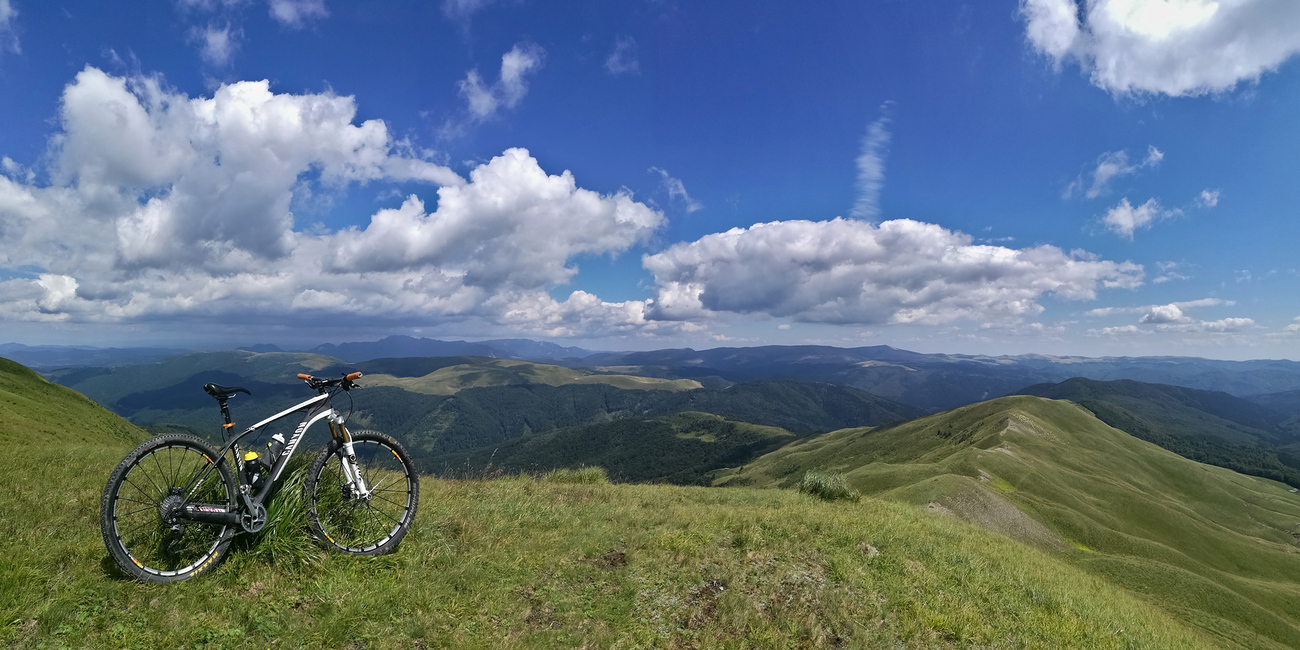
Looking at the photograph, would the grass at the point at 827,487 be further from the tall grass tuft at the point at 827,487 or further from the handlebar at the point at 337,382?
the handlebar at the point at 337,382

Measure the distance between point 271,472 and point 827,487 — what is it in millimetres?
17109

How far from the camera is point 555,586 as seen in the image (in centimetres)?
784

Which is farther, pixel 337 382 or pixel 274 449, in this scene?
pixel 337 382

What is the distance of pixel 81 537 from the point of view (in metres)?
6.63

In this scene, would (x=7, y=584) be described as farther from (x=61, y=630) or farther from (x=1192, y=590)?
(x=1192, y=590)

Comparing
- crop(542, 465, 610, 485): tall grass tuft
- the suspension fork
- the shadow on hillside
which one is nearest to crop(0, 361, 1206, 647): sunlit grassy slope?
the shadow on hillside

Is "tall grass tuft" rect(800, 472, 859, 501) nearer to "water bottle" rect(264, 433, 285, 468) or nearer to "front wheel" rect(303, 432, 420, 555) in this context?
"front wheel" rect(303, 432, 420, 555)

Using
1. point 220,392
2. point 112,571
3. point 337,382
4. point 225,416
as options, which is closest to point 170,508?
point 112,571

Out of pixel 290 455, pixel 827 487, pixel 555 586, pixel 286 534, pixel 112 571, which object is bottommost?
pixel 827 487

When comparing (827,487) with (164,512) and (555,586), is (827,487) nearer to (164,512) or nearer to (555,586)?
(555,586)

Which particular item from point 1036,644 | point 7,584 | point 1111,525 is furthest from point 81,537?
point 1111,525

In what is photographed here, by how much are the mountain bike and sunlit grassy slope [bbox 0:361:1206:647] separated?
1.11 ft

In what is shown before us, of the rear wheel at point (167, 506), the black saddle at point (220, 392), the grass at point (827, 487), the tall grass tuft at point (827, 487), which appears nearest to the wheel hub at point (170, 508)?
the rear wheel at point (167, 506)

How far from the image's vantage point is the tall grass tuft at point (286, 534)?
6.54 meters
